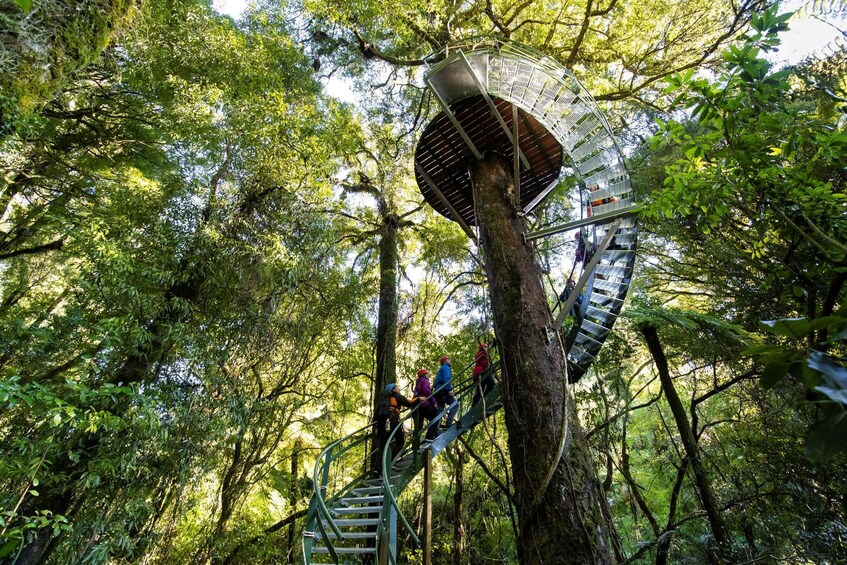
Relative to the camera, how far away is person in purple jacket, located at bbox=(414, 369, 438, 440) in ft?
19.8

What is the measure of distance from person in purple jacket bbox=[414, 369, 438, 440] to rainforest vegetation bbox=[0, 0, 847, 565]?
39.7 inches

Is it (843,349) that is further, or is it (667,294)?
(667,294)

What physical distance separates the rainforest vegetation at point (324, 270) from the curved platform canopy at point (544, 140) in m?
0.78

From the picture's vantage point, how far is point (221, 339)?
5.80 meters

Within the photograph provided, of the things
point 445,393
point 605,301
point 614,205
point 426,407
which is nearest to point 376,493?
point 426,407

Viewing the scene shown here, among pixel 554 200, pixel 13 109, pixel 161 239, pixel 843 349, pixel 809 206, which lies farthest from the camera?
pixel 554 200

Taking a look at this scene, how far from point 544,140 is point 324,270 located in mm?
4828

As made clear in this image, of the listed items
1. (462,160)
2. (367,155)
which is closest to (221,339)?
(462,160)

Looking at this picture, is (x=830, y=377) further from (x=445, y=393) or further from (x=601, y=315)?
(x=445, y=393)

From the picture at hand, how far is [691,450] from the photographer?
211 inches

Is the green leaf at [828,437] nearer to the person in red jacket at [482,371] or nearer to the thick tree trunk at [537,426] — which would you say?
the thick tree trunk at [537,426]

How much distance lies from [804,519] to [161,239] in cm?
947

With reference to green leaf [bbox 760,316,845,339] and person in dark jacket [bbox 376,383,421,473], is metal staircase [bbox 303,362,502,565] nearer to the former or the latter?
person in dark jacket [bbox 376,383,421,473]

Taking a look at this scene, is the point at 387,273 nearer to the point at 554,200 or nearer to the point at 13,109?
the point at 554,200
